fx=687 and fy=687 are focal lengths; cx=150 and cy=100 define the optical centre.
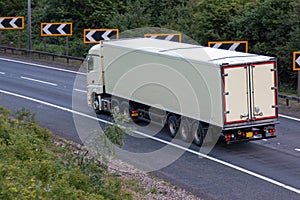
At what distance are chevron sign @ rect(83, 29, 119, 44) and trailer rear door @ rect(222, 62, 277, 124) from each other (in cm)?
1617

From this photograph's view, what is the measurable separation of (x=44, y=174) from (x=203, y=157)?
23.1 ft

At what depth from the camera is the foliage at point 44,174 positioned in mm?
11969

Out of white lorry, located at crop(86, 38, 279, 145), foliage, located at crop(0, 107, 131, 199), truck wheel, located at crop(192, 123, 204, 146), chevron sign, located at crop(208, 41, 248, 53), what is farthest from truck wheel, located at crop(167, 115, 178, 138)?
chevron sign, located at crop(208, 41, 248, 53)

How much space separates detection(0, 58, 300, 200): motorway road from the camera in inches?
645

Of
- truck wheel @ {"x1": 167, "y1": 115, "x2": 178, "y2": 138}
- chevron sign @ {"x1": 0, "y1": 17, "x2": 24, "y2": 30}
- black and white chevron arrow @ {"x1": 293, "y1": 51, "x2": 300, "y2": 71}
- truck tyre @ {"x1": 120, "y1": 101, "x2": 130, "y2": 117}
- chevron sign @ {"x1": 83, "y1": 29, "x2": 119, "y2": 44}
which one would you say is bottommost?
truck wheel @ {"x1": 167, "y1": 115, "x2": 178, "y2": 138}

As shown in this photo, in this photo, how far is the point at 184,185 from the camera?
16.6 metres

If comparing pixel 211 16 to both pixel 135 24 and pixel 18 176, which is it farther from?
pixel 18 176

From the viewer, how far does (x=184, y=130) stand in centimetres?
2097

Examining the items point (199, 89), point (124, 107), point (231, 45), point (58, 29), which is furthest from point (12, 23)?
point (199, 89)

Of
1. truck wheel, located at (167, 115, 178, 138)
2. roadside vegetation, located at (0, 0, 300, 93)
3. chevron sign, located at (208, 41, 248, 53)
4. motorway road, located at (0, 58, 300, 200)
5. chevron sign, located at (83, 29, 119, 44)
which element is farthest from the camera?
chevron sign, located at (83, 29, 119, 44)

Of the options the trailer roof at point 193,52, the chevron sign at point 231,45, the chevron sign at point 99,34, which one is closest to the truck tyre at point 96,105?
the trailer roof at point 193,52

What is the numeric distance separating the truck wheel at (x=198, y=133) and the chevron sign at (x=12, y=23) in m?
25.1

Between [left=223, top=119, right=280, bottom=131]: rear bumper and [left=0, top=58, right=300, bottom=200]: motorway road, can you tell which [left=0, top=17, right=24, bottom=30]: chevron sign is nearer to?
[left=0, top=58, right=300, bottom=200]: motorway road

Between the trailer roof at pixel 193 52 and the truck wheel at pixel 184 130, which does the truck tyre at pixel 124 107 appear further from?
the truck wheel at pixel 184 130
